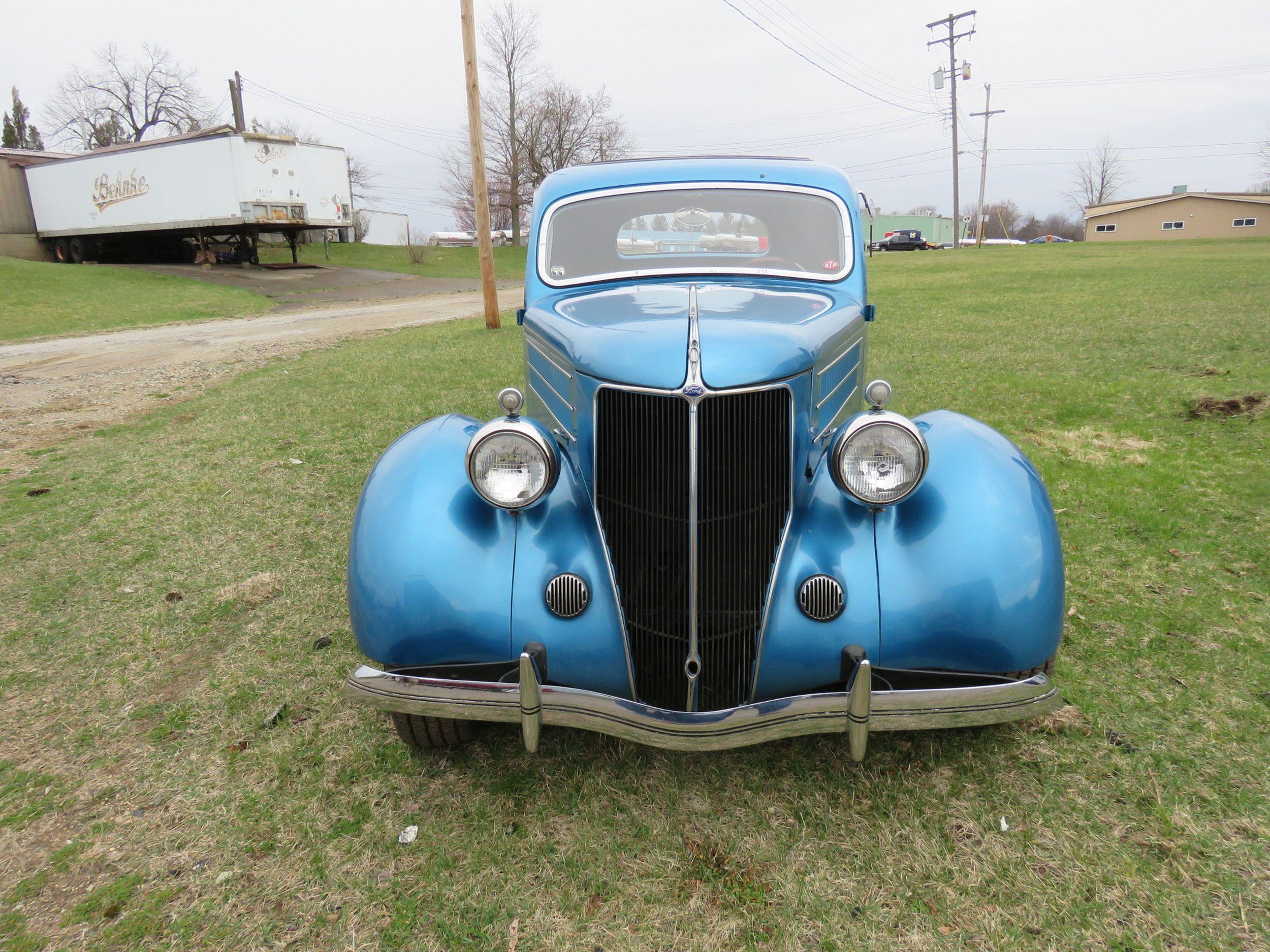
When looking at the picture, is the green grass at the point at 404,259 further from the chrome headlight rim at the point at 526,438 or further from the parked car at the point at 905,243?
the chrome headlight rim at the point at 526,438

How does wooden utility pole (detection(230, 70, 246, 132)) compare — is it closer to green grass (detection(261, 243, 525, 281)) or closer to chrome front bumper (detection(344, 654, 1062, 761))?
green grass (detection(261, 243, 525, 281))

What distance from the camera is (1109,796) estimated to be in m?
2.42

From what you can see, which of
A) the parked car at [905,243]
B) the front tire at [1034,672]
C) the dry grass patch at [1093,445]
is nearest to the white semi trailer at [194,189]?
the dry grass patch at [1093,445]

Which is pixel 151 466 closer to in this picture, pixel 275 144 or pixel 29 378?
pixel 29 378

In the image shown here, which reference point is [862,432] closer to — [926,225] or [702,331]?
[702,331]

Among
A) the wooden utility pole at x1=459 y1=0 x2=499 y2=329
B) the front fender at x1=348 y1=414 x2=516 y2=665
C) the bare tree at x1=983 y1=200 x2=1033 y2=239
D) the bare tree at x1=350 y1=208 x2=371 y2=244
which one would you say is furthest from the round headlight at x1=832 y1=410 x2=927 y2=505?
the bare tree at x1=983 y1=200 x2=1033 y2=239

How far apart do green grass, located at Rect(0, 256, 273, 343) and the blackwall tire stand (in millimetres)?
16419

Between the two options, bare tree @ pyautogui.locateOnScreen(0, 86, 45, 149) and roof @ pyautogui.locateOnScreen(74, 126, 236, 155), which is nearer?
roof @ pyautogui.locateOnScreen(74, 126, 236, 155)

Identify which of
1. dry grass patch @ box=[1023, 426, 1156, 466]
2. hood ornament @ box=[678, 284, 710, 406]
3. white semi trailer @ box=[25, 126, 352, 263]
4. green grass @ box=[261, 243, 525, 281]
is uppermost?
white semi trailer @ box=[25, 126, 352, 263]

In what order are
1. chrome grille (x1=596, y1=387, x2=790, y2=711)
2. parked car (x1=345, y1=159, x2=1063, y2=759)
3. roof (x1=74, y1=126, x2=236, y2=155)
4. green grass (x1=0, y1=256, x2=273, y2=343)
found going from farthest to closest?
roof (x1=74, y1=126, x2=236, y2=155) → green grass (x1=0, y1=256, x2=273, y2=343) → chrome grille (x1=596, y1=387, x2=790, y2=711) → parked car (x1=345, y1=159, x2=1063, y2=759)

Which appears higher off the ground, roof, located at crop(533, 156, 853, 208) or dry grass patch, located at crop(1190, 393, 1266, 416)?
roof, located at crop(533, 156, 853, 208)

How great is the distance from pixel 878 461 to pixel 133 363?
1253 centimetres

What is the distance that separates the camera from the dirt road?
7949 mm

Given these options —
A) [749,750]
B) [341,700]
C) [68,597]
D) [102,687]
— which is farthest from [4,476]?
[749,750]
